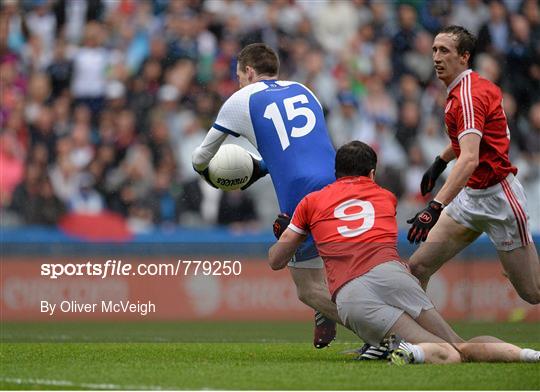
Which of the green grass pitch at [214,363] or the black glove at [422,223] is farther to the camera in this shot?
the black glove at [422,223]

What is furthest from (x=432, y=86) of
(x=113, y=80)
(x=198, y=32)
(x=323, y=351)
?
(x=323, y=351)

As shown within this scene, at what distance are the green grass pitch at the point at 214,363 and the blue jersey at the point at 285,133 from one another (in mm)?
1130

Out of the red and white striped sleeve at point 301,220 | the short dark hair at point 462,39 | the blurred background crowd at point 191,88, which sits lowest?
the blurred background crowd at point 191,88

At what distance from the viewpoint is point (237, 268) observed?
1159 centimetres

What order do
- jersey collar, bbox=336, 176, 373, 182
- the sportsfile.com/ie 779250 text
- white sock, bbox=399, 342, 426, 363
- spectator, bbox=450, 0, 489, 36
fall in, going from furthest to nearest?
1. spectator, bbox=450, 0, 489, 36
2. the sportsfile.com/ie 779250 text
3. jersey collar, bbox=336, 176, 373, 182
4. white sock, bbox=399, 342, 426, 363

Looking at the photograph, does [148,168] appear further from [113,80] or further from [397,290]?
[397,290]

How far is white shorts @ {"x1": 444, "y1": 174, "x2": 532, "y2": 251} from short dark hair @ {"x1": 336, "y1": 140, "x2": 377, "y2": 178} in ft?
3.11

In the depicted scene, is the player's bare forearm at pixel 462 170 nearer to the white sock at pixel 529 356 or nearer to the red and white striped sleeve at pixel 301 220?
the red and white striped sleeve at pixel 301 220

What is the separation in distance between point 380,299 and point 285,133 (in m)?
1.45

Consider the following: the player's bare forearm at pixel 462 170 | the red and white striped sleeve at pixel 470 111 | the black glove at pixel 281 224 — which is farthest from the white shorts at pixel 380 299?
the red and white striped sleeve at pixel 470 111

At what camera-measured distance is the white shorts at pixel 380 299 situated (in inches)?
264

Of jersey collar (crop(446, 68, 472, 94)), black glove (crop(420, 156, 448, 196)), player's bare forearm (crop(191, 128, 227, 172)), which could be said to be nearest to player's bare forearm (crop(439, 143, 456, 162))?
black glove (crop(420, 156, 448, 196))

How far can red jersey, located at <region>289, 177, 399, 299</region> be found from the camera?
6.81 m

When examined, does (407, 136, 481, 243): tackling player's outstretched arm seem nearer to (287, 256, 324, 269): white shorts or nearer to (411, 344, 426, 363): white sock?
(411, 344, 426, 363): white sock
